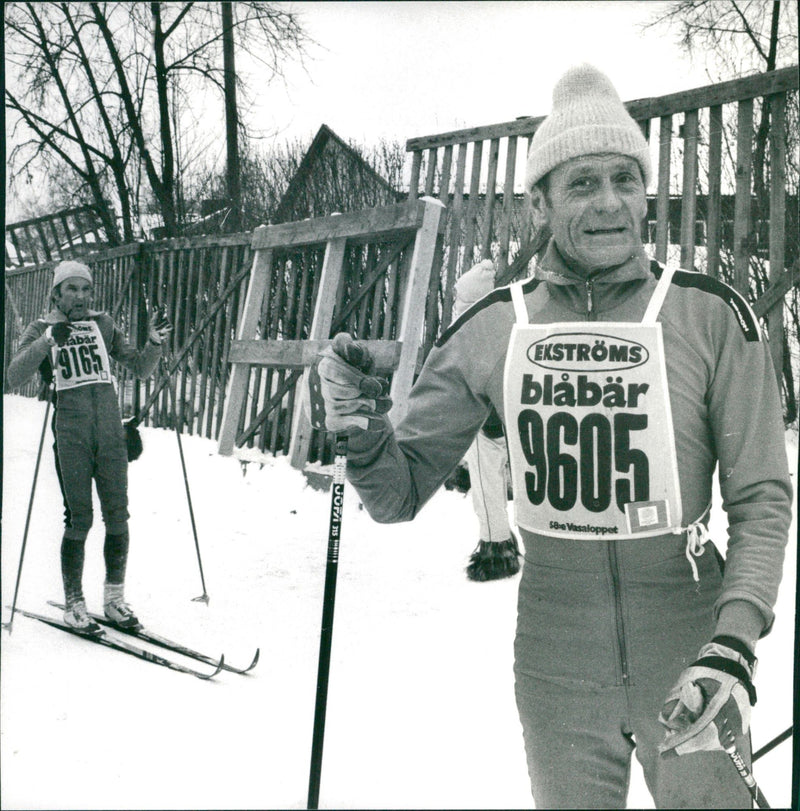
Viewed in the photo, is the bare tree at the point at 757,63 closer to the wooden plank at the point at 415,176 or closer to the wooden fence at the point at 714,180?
the wooden fence at the point at 714,180

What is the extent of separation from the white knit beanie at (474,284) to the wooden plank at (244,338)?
0.44 meters

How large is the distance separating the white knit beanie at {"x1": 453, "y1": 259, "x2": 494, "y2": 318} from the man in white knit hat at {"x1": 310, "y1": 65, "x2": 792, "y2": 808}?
30cm

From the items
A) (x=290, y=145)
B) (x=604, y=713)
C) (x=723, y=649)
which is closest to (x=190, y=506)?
(x=290, y=145)

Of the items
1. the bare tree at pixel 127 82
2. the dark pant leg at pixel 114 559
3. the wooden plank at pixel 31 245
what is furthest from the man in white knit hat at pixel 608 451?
the wooden plank at pixel 31 245

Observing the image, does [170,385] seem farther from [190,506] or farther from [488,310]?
[488,310]

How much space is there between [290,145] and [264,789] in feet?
4.50

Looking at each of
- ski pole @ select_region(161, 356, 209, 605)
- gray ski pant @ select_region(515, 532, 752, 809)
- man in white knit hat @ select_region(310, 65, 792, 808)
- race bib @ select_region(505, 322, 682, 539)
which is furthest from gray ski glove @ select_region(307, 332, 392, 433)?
ski pole @ select_region(161, 356, 209, 605)

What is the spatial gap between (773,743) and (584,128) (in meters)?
1.22

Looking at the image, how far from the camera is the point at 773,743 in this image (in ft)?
5.03

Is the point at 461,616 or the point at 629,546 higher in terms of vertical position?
the point at 629,546

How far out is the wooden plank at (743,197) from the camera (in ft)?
5.07

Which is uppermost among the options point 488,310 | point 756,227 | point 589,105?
point 589,105

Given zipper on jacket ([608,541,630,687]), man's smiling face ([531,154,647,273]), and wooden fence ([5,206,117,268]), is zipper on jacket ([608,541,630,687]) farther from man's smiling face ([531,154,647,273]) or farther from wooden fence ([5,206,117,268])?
Answer: wooden fence ([5,206,117,268])

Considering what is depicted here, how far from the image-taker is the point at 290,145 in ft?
5.86
